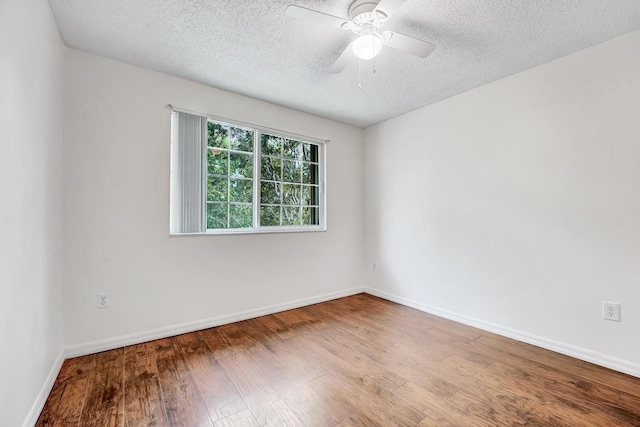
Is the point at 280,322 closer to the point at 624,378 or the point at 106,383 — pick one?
the point at 106,383

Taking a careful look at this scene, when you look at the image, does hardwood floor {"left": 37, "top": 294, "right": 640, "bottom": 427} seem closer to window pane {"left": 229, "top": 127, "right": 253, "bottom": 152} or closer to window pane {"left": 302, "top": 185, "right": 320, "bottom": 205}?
window pane {"left": 302, "top": 185, "right": 320, "bottom": 205}

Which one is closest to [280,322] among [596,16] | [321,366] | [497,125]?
[321,366]

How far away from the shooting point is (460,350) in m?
2.30

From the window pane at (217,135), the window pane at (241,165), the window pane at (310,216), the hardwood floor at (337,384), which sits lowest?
the hardwood floor at (337,384)

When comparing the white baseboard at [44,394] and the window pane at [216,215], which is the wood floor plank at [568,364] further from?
the white baseboard at [44,394]

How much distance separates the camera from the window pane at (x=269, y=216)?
3.24m

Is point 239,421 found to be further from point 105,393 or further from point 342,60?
point 342,60

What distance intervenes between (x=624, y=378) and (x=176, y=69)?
418 centimetres

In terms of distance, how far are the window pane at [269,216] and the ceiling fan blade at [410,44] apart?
6.91 feet

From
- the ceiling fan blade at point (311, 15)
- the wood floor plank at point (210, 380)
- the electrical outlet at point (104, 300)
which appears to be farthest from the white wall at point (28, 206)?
the ceiling fan blade at point (311, 15)

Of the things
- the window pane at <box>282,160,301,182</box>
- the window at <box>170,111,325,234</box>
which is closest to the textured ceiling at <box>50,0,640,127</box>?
the window at <box>170,111,325,234</box>

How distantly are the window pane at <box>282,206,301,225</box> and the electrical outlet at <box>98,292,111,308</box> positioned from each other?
6.00ft

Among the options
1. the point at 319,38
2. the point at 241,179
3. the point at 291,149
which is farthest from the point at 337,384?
the point at 291,149

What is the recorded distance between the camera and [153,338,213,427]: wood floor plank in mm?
1496
